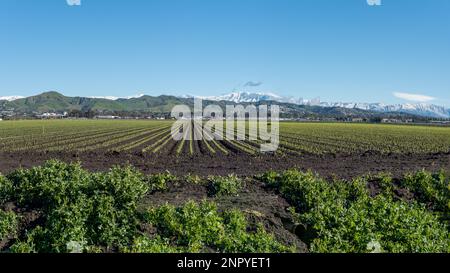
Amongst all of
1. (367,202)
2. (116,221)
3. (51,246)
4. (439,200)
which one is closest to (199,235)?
(116,221)

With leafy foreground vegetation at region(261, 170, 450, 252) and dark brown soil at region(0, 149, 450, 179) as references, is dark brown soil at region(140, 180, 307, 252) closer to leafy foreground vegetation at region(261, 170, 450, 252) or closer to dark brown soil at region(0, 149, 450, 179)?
leafy foreground vegetation at region(261, 170, 450, 252)

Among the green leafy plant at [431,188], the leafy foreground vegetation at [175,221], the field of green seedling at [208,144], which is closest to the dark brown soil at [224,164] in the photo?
the green leafy plant at [431,188]

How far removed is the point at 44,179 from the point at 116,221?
396cm

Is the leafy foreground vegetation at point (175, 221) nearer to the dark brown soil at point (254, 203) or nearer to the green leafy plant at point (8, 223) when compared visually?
the green leafy plant at point (8, 223)

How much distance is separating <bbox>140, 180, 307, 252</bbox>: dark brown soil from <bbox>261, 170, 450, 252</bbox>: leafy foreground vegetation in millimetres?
430

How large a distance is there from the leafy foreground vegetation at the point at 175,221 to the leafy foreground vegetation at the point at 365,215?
29 mm

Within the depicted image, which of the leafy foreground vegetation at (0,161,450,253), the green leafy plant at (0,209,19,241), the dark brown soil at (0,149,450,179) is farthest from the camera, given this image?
the dark brown soil at (0,149,450,179)

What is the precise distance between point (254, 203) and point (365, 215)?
324 cm

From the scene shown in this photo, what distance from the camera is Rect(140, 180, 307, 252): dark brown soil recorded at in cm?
1083

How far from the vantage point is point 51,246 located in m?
9.22

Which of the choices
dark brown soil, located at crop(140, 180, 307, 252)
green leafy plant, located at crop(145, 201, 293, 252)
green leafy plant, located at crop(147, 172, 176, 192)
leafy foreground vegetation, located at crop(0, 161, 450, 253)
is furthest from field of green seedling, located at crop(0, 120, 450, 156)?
green leafy plant, located at crop(145, 201, 293, 252)
